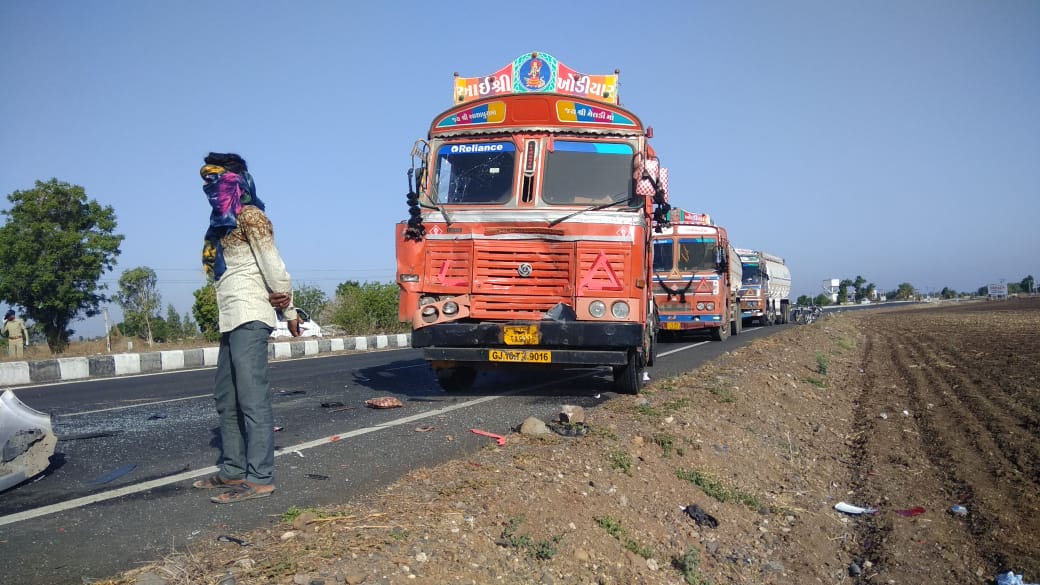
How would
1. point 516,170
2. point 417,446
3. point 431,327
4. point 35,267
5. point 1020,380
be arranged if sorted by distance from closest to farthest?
1. point 417,446
2. point 431,327
3. point 516,170
4. point 1020,380
5. point 35,267

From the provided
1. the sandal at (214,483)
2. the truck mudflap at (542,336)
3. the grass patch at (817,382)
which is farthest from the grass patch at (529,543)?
the grass patch at (817,382)

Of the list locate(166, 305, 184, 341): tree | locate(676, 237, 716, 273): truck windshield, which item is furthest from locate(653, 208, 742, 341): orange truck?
locate(166, 305, 184, 341): tree

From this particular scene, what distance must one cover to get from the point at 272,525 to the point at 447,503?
90 centimetres

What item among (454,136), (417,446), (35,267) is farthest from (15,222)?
(417,446)

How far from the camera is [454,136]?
28.0 ft

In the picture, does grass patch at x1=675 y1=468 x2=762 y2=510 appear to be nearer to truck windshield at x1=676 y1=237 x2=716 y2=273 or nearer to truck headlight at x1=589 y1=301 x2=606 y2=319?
truck headlight at x1=589 y1=301 x2=606 y2=319

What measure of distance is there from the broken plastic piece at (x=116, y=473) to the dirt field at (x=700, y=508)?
184 centimetres

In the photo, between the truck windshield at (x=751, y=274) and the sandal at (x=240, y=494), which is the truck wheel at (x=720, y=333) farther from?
the sandal at (x=240, y=494)

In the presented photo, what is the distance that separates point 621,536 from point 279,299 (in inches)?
95.2

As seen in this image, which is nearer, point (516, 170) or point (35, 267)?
point (516, 170)

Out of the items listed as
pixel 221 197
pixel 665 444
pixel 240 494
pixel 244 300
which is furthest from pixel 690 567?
pixel 221 197

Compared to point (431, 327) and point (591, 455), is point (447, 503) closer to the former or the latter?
point (591, 455)

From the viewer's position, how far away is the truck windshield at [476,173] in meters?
8.28

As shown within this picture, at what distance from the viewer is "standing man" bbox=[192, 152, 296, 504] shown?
14.0 ft
